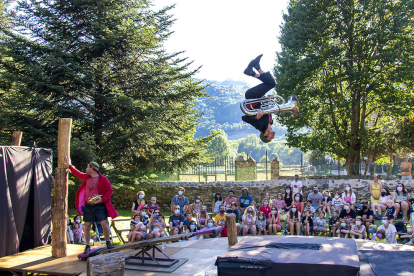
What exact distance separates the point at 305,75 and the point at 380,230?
1201cm

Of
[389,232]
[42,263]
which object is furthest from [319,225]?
[42,263]

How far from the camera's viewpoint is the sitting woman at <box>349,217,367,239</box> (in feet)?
28.2

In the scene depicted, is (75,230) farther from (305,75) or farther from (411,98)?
(411,98)

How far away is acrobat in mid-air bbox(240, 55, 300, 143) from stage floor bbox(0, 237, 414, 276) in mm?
2695

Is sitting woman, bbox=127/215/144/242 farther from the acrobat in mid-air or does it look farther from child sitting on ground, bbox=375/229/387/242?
child sitting on ground, bbox=375/229/387/242

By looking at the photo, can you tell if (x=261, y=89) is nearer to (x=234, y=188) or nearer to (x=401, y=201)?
(x=401, y=201)

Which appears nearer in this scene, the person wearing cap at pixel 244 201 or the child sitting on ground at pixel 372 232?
the child sitting on ground at pixel 372 232

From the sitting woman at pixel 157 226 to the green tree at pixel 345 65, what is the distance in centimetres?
1222

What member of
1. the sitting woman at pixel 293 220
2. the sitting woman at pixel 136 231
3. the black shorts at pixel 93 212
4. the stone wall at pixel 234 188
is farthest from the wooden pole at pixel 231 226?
the stone wall at pixel 234 188

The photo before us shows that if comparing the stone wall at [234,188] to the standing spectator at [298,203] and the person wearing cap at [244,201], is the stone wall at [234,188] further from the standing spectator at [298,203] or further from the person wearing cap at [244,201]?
the standing spectator at [298,203]

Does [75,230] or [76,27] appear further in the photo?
[76,27]

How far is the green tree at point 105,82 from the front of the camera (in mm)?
12828

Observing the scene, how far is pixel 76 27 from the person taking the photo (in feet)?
47.0

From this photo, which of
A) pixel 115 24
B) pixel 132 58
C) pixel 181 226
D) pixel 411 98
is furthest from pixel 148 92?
pixel 411 98
